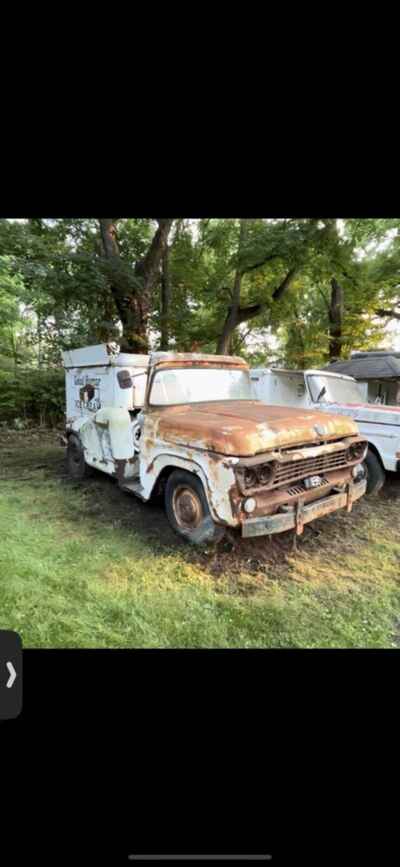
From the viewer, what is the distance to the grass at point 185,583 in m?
2.11

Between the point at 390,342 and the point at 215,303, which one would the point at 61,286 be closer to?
the point at 215,303

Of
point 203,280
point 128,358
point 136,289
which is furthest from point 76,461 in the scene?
point 203,280

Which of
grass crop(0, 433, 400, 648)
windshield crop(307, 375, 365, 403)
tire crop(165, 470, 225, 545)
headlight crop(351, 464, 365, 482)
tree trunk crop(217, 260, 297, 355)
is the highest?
tree trunk crop(217, 260, 297, 355)

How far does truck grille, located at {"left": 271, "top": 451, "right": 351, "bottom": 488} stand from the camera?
272cm

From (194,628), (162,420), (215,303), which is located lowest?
(194,628)

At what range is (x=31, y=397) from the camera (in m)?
10.1

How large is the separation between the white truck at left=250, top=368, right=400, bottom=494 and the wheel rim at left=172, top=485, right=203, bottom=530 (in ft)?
5.94

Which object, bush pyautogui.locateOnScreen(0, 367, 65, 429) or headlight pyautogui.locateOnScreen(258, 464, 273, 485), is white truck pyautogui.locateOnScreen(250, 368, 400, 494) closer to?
headlight pyautogui.locateOnScreen(258, 464, 273, 485)

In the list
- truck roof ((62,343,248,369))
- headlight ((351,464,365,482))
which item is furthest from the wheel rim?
headlight ((351,464,365,482))
